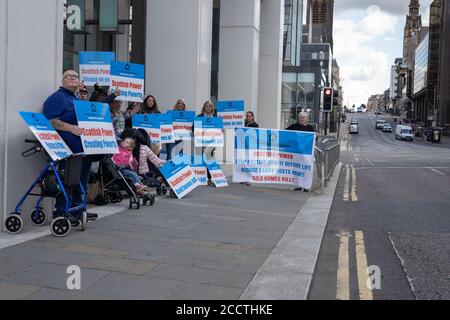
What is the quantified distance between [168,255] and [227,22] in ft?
51.6

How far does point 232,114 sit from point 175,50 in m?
2.32

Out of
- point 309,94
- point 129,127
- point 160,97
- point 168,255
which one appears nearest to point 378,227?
point 168,255

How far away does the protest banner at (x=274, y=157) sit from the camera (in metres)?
12.4

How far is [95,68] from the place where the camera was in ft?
36.0

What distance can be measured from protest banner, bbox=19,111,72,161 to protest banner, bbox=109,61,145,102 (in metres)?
4.04

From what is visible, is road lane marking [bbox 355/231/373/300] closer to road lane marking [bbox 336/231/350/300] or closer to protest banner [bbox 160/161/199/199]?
road lane marking [bbox 336/231/350/300]

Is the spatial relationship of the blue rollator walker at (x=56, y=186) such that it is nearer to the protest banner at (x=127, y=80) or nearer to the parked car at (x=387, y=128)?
the protest banner at (x=127, y=80)

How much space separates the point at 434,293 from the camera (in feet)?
16.7

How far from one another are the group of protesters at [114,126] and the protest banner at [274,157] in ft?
2.78

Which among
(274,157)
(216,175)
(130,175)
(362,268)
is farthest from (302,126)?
(362,268)

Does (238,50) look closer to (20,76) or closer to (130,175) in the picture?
(130,175)

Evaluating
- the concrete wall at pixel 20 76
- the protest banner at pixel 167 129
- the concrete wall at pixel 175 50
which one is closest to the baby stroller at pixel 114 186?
the concrete wall at pixel 20 76

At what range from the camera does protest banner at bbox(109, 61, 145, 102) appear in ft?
35.4
